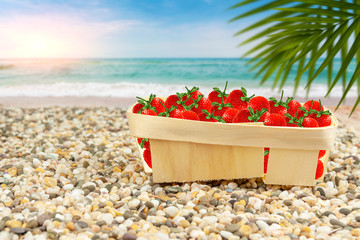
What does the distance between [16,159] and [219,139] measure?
1218mm

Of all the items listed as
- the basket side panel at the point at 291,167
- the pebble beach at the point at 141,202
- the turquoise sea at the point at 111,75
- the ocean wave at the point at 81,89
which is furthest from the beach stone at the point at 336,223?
the ocean wave at the point at 81,89

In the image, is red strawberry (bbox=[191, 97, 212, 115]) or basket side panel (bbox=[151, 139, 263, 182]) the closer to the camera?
basket side panel (bbox=[151, 139, 263, 182])

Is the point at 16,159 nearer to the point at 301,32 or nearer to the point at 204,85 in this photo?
the point at 204,85

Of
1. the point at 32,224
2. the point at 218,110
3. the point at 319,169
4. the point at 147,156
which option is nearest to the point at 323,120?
the point at 319,169

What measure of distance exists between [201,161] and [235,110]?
25cm

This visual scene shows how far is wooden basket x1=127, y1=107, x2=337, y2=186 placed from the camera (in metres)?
1.48

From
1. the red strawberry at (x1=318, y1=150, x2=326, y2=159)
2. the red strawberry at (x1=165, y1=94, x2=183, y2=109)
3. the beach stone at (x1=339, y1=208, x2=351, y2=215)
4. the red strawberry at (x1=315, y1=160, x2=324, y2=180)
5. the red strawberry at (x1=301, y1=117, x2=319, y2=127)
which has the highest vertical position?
the red strawberry at (x1=165, y1=94, x2=183, y2=109)

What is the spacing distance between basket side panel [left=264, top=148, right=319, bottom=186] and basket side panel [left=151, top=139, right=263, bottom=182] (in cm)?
5

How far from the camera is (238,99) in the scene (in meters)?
1.75

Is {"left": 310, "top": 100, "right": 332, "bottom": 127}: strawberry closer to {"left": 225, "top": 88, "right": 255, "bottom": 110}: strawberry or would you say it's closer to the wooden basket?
the wooden basket

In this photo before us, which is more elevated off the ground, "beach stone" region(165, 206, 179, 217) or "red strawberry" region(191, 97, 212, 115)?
"red strawberry" region(191, 97, 212, 115)

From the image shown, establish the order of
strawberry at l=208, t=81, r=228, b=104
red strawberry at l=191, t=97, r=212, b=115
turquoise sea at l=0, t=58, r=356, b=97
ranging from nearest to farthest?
red strawberry at l=191, t=97, r=212, b=115, strawberry at l=208, t=81, r=228, b=104, turquoise sea at l=0, t=58, r=356, b=97

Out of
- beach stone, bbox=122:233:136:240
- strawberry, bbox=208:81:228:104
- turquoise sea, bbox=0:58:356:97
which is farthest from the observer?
turquoise sea, bbox=0:58:356:97

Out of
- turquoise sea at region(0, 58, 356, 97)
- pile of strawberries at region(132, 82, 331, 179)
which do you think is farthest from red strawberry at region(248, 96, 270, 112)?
turquoise sea at region(0, 58, 356, 97)
